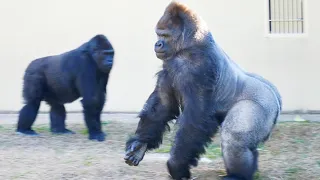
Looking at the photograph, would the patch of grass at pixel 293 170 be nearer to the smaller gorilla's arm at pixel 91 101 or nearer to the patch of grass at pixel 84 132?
the smaller gorilla's arm at pixel 91 101

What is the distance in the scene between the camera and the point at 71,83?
816 cm

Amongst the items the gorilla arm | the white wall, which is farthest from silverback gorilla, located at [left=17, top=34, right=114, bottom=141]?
the gorilla arm

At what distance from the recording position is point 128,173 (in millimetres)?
5918

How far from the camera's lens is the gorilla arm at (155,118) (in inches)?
220

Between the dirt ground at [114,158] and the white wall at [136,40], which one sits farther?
the white wall at [136,40]

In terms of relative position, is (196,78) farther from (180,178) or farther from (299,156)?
(299,156)

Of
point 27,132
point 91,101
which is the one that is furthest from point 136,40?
point 27,132

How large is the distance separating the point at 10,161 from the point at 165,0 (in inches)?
162

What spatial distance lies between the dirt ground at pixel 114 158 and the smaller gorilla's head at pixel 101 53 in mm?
773

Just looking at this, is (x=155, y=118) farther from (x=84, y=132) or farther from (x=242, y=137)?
(x=84, y=132)

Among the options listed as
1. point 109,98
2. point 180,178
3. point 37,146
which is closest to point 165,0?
point 109,98

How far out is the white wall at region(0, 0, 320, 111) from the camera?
387 inches

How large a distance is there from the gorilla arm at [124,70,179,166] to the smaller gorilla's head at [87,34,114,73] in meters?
2.40

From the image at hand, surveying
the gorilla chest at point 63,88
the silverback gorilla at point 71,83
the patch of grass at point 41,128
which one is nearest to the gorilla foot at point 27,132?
the silverback gorilla at point 71,83
